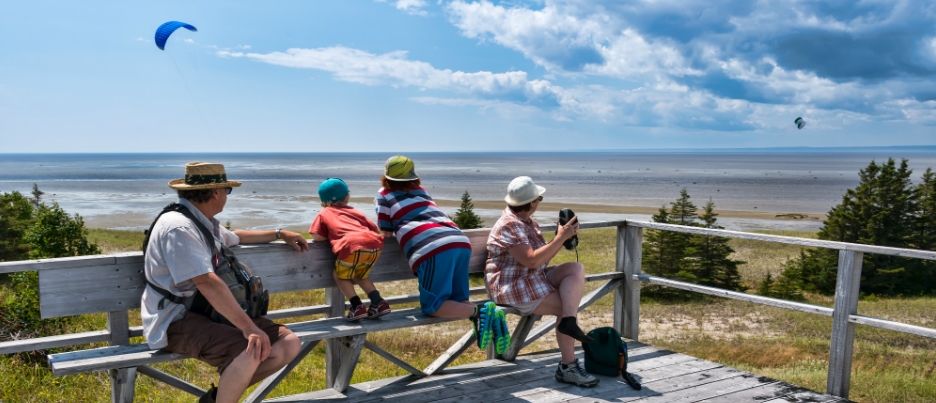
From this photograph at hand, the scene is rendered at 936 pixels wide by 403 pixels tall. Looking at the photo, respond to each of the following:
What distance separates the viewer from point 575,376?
452 centimetres

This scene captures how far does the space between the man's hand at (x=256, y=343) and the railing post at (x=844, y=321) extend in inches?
130

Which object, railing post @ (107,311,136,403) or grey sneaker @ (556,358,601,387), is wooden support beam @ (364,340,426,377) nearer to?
grey sneaker @ (556,358,601,387)

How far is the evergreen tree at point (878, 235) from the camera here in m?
16.9

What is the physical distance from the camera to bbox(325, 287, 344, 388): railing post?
457cm

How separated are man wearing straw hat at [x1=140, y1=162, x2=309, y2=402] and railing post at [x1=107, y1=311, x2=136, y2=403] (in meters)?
→ 0.26

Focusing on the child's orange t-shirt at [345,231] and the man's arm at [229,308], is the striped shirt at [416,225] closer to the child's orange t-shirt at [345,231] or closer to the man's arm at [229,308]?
the child's orange t-shirt at [345,231]

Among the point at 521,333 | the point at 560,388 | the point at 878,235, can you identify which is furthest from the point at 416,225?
the point at 878,235

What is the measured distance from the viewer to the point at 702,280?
16422 mm

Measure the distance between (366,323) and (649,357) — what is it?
225cm

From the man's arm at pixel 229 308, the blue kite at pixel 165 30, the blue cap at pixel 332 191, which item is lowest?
the man's arm at pixel 229 308

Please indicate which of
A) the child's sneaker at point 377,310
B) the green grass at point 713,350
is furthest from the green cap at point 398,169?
the green grass at point 713,350

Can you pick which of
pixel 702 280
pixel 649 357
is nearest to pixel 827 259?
pixel 702 280

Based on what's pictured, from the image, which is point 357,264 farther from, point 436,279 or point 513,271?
point 513,271

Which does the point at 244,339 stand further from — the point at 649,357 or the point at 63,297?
the point at 649,357
